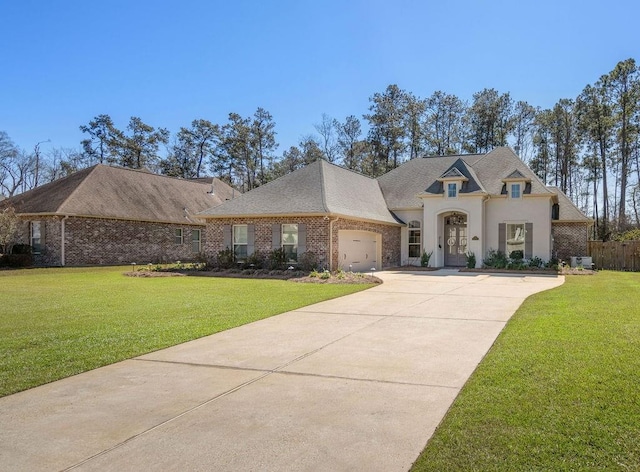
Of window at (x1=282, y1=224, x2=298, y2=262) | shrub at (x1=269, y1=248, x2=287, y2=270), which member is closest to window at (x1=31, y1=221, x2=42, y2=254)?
shrub at (x1=269, y1=248, x2=287, y2=270)

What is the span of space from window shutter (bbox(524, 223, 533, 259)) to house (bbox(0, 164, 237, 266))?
1773cm

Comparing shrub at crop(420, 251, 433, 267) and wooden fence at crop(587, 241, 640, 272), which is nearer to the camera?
wooden fence at crop(587, 241, 640, 272)

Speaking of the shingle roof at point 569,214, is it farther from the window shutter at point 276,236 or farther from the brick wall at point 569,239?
the window shutter at point 276,236

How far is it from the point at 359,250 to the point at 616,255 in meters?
13.4

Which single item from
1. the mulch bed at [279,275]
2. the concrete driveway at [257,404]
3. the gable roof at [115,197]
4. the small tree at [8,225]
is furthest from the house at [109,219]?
the concrete driveway at [257,404]

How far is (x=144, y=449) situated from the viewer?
3455 mm

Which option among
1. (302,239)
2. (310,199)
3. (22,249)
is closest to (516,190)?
(310,199)

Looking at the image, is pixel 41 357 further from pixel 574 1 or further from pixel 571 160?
pixel 571 160

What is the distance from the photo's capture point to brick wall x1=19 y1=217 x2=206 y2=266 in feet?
77.3

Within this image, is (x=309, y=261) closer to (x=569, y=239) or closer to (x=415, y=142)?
(x=569, y=239)

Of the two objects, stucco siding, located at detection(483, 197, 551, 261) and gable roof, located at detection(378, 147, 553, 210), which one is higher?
gable roof, located at detection(378, 147, 553, 210)

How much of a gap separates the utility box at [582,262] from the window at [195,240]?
2226 centimetres

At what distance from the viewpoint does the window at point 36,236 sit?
2392 cm

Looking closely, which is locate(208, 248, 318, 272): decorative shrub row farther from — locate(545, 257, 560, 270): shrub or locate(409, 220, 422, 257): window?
locate(545, 257, 560, 270): shrub
